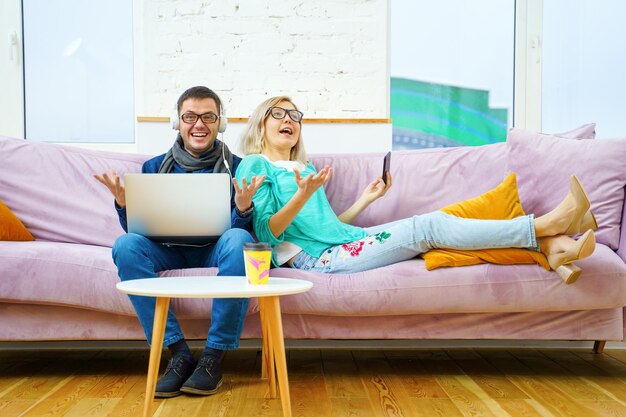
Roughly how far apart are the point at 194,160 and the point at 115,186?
0.39 metres

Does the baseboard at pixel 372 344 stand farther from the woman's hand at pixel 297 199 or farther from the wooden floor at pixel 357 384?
the woman's hand at pixel 297 199

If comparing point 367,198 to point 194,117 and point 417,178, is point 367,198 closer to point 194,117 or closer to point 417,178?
point 417,178

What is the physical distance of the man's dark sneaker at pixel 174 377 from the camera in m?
1.95

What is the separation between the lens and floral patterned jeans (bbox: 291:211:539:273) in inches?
83.8

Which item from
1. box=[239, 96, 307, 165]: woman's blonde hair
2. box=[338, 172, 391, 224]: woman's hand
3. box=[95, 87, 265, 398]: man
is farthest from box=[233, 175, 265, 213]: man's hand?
box=[338, 172, 391, 224]: woman's hand

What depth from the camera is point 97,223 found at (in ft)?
8.57

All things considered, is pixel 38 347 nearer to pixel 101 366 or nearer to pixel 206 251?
pixel 101 366

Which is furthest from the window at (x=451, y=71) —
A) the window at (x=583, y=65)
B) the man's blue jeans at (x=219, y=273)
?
the man's blue jeans at (x=219, y=273)

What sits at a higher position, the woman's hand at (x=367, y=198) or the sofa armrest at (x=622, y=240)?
the woman's hand at (x=367, y=198)

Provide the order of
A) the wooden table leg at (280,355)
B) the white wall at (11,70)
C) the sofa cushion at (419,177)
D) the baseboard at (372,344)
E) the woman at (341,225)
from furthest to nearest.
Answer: the white wall at (11,70) → the baseboard at (372,344) → the sofa cushion at (419,177) → the woman at (341,225) → the wooden table leg at (280,355)

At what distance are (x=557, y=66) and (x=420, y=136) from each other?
0.85 metres

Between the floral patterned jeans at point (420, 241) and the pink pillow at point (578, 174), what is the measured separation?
1.22ft

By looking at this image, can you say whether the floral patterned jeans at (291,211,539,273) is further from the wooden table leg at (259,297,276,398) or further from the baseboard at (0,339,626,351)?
the baseboard at (0,339,626,351)

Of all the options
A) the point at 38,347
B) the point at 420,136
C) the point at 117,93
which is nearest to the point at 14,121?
the point at 117,93
